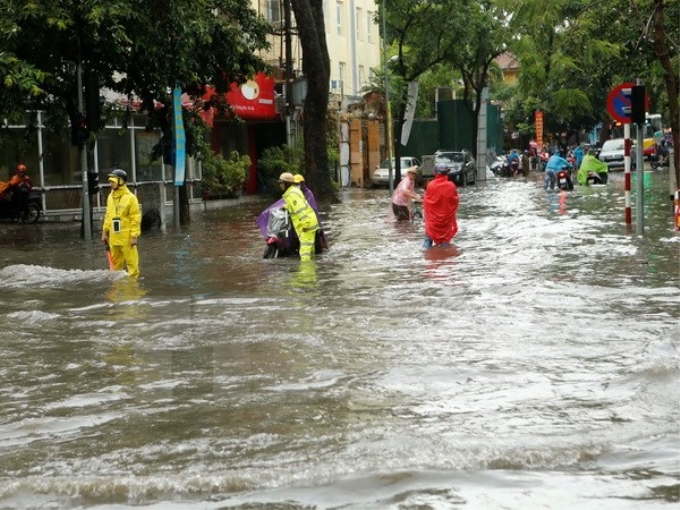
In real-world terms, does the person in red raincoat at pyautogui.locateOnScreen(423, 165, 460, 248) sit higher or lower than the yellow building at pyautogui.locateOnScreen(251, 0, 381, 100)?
lower

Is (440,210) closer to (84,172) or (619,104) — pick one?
(619,104)

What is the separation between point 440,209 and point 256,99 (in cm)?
2611

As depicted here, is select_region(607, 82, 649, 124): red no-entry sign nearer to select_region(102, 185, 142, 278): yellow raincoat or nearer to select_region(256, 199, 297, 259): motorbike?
select_region(256, 199, 297, 259): motorbike

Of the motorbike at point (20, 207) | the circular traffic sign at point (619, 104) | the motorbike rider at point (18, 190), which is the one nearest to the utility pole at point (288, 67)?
the motorbike at point (20, 207)

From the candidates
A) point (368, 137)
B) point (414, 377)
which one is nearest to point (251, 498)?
point (414, 377)

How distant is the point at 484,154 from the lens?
6303 centimetres

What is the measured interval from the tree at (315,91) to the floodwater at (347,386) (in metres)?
17.8

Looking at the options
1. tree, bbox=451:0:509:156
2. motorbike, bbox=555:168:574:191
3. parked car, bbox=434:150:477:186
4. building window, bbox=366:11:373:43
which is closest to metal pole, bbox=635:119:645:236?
motorbike, bbox=555:168:574:191

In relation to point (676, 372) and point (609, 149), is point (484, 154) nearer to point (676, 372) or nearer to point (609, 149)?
point (609, 149)

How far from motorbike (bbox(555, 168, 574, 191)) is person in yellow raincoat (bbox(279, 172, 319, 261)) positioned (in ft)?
74.7

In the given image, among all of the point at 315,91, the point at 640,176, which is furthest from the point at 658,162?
the point at 640,176

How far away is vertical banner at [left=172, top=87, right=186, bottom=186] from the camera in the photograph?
82.4 feet

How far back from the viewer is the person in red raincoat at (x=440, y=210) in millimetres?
18500

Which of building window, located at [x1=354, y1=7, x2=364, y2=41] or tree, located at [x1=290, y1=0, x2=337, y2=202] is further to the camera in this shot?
building window, located at [x1=354, y1=7, x2=364, y2=41]
